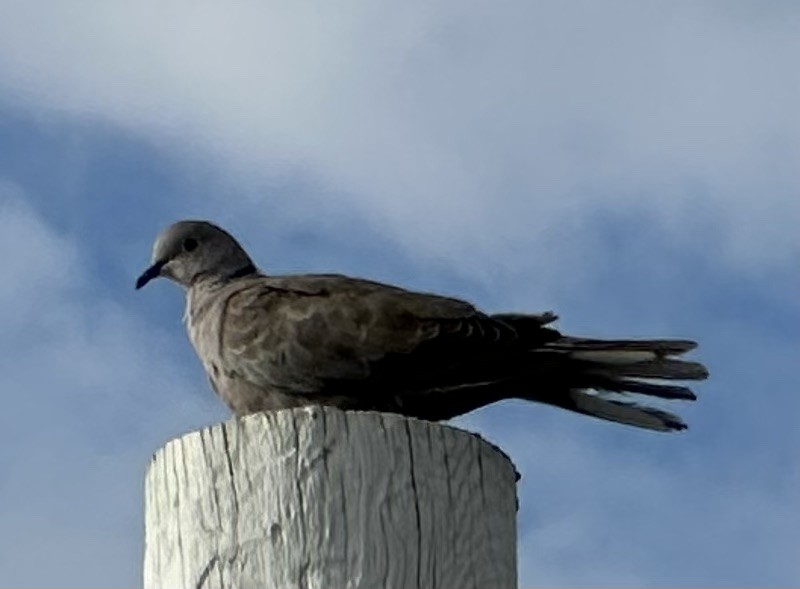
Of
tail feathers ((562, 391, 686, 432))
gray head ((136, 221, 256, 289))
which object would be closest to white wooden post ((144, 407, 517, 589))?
tail feathers ((562, 391, 686, 432))

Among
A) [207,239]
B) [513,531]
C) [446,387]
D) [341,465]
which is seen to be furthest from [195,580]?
[207,239]

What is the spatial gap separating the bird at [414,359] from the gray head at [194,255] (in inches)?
50.5

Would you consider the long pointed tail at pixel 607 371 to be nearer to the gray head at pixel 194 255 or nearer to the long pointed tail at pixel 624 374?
the long pointed tail at pixel 624 374

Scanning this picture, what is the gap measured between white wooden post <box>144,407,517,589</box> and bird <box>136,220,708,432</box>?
1.66 meters

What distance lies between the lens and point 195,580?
2.97 m

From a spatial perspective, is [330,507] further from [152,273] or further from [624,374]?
[152,273]

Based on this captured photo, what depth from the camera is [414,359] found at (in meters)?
4.92

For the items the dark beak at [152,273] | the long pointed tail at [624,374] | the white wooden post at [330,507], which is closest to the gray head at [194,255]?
the dark beak at [152,273]

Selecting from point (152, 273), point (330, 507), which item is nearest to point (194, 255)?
point (152, 273)

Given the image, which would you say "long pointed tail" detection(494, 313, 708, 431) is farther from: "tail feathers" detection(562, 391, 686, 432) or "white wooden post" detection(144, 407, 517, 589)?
"white wooden post" detection(144, 407, 517, 589)

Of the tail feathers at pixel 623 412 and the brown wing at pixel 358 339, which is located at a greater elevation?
the brown wing at pixel 358 339

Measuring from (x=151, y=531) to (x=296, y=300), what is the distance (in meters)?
2.22

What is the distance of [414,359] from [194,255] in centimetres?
206

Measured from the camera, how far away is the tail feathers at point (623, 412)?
4.64 meters
